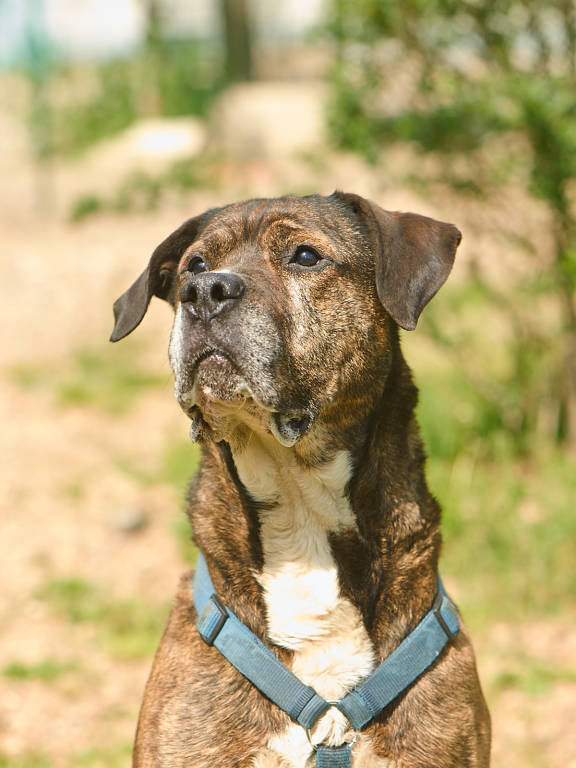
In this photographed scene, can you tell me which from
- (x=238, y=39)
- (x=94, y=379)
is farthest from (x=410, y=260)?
(x=238, y=39)

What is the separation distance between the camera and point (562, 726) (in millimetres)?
4367

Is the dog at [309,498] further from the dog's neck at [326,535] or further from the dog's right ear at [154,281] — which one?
the dog's right ear at [154,281]

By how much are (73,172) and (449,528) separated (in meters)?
10.3

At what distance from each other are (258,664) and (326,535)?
41 centimetres

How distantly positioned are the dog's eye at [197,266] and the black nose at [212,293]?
1.43 ft

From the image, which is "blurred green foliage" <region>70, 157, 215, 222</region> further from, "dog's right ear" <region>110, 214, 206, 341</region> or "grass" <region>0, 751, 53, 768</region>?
"dog's right ear" <region>110, 214, 206, 341</region>

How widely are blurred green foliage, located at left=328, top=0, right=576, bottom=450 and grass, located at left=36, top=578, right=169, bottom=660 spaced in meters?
2.35

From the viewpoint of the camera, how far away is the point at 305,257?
3.04 meters

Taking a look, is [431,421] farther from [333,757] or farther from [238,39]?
[238,39]

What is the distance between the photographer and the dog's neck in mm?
2889

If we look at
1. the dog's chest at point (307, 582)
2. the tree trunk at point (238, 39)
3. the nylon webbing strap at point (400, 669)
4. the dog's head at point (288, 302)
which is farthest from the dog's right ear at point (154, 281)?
the tree trunk at point (238, 39)

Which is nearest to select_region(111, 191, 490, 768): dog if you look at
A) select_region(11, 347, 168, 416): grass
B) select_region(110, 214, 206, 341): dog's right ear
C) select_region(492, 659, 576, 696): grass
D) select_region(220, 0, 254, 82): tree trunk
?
select_region(110, 214, 206, 341): dog's right ear

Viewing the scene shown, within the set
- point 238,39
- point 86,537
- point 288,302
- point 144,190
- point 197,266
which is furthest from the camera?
point 238,39

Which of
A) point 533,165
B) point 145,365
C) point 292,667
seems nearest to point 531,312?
point 533,165
